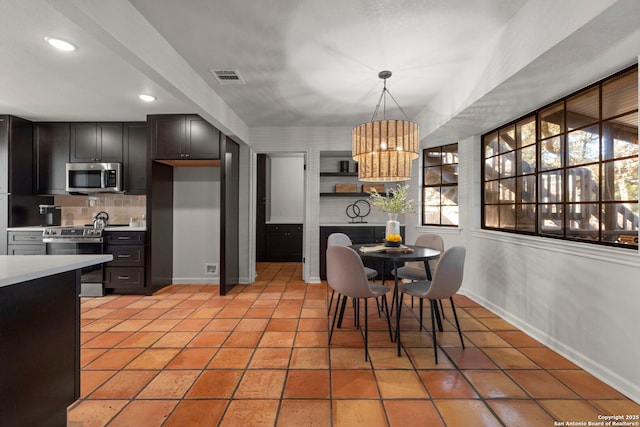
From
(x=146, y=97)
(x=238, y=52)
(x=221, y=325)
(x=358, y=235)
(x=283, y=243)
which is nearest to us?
(x=238, y=52)

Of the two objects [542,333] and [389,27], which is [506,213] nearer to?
[542,333]

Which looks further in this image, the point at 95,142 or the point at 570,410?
the point at 95,142

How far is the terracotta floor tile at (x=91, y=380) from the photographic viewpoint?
188 centimetres

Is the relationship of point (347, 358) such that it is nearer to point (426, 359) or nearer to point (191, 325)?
point (426, 359)

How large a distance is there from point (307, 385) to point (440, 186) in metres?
3.40

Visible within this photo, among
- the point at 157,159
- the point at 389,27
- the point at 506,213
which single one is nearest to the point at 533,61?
the point at 389,27

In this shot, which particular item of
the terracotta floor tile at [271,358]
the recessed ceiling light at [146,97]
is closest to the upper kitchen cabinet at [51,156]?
the recessed ceiling light at [146,97]

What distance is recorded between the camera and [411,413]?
5.43ft

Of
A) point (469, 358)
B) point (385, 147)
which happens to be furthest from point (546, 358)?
point (385, 147)

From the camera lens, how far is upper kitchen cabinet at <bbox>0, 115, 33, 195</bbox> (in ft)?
12.5

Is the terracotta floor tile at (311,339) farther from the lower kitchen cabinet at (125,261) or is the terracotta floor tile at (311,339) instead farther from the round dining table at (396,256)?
the lower kitchen cabinet at (125,261)

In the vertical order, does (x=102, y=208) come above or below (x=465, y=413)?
above

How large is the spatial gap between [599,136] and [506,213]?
1259mm

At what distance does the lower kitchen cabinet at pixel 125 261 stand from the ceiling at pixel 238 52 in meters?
1.62
